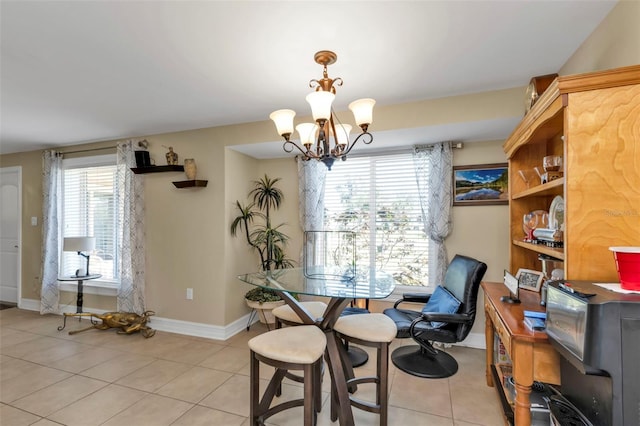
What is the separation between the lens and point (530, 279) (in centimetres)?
200

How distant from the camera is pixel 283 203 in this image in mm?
3873

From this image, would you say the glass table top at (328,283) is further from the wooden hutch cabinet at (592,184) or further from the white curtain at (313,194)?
the white curtain at (313,194)

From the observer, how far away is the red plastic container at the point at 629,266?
1.05m

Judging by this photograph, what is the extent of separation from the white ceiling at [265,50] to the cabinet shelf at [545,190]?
0.74 metres

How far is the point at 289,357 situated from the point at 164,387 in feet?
4.99

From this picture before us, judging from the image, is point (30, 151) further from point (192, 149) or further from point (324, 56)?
point (324, 56)

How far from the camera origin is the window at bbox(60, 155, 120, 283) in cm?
403

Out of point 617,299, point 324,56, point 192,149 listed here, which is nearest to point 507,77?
point 324,56

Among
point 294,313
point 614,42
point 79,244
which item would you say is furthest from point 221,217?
point 614,42

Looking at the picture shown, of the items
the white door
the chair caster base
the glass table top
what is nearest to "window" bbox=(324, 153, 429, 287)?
the chair caster base

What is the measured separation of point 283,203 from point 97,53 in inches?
93.1

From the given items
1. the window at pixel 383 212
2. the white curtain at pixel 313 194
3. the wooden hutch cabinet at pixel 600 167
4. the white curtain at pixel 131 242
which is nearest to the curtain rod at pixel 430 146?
the window at pixel 383 212

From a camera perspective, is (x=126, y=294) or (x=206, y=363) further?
(x=126, y=294)

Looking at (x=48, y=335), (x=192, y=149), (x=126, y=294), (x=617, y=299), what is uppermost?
(x=192, y=149)
